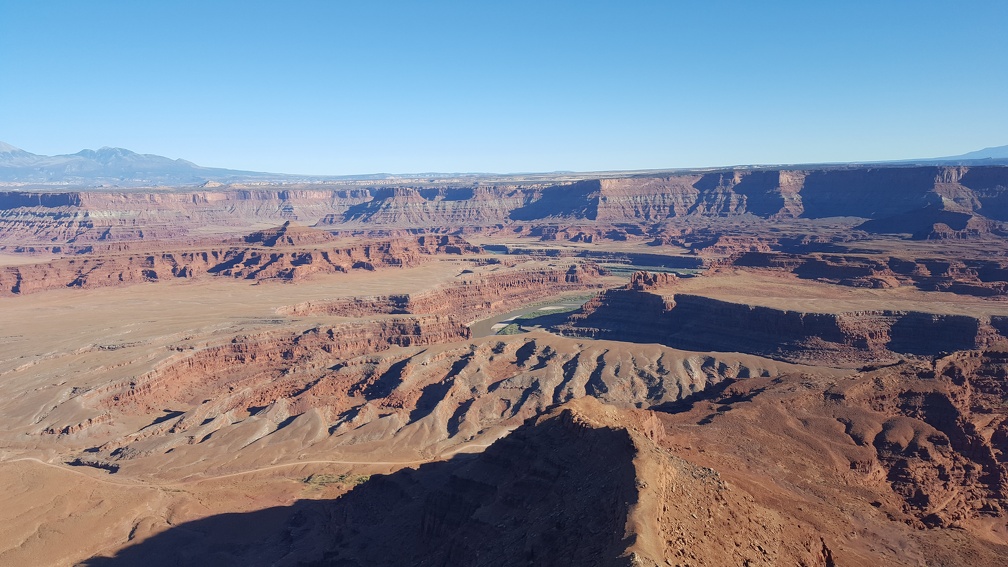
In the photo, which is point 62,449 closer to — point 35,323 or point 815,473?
point 35,323

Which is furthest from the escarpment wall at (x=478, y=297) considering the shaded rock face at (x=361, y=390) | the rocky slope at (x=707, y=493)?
the rocky slope at (x=707, y=493)

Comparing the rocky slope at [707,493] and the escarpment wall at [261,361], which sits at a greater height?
the rocky slope at [707,493]

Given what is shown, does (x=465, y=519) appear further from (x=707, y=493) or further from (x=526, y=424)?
(x=707, y=493)

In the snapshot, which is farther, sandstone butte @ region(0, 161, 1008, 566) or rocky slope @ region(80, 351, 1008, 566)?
sandstone butte @ region(0, 161, 1008, 566)

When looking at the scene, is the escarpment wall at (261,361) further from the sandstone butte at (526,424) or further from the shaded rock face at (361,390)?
the sandstone butte at (526,424)

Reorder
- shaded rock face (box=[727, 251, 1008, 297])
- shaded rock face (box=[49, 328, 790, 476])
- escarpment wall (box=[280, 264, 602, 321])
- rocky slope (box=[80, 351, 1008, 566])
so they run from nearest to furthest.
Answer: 1. rocky slope (box=[80, 351, 1008, 566])
2. shaded rock face (box=[49, 328, 790, 476])
3. shaded rock face (box=[727, 251, 1008, 297])
4. escarpment wall (box=[280, 264, 602, 321])

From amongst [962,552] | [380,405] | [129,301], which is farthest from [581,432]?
[129,301]

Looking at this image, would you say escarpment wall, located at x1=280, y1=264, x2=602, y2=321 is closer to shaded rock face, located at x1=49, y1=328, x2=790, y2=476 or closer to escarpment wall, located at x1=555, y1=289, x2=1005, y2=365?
shaded rock face, located at x1=49, y1=328, x2=790, y2=476

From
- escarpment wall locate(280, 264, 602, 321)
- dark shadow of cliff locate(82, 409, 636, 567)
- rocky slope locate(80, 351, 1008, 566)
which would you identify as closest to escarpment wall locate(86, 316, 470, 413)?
escarpment wall locate(280, 264, 602, 321)
